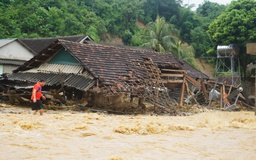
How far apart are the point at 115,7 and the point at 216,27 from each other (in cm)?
2093

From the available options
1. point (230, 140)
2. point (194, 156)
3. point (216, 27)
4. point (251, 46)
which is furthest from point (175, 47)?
point (194, 156)

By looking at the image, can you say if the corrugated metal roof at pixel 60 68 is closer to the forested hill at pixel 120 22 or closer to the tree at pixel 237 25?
the forested hill at pixel 120 22

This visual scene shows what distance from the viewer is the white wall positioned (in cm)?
2656

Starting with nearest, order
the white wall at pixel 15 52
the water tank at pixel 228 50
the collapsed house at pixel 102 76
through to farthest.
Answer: the collapsed house at pixel 102 76
the white wall at pixel 15 52
the water tank at pixel 228 50

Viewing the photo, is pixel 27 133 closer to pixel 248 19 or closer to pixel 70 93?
pixel 70 93

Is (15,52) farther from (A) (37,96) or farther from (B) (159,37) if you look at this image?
(B) (159,37)

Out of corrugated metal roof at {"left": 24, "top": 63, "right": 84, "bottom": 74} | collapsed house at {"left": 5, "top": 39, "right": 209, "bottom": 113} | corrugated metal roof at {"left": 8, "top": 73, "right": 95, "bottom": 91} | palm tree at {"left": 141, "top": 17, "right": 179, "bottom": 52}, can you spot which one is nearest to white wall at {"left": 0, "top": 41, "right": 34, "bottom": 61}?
collapsed house at {"left": 5, "top": 39, "right": 209, "bottom": 113}

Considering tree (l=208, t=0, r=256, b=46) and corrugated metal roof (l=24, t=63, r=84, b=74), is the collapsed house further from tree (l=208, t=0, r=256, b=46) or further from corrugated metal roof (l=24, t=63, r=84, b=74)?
tree (l=208, t=0, r=256, b=46)

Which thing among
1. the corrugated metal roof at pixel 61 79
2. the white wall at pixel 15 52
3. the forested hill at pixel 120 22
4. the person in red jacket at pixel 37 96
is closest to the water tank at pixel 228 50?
the forested hill at pixel 120 22

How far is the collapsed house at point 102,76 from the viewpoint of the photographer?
16.6 meters

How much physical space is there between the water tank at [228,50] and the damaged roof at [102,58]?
40.0 feet

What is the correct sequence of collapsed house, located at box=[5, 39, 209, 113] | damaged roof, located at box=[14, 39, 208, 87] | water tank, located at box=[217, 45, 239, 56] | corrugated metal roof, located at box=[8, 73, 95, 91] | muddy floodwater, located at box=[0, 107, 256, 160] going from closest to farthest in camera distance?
muddy floodwater, located at box=[0, 107, 256, 160] → corrugated metal roof, located at box=[8, 73, 95, 91] → collapsed house, located at box=[5, 39, 209, 113] → damaged roof, located at box=[14, 39, 208, 87] → water tank, located at box=[217, 45, 239, 56]

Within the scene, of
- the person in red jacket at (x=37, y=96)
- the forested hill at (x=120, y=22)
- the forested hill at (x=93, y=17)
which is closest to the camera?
the person in red jacket at (x=37, y=96)

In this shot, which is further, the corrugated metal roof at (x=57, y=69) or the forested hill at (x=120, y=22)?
the forested hill at (x=120, y=22)
